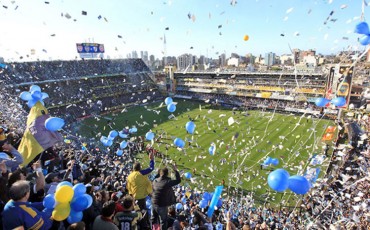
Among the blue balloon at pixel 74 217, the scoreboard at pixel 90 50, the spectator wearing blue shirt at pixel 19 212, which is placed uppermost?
the scoreboard at pixel 90 50

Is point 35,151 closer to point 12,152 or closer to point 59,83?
point 12,152

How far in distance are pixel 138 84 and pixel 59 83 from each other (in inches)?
614

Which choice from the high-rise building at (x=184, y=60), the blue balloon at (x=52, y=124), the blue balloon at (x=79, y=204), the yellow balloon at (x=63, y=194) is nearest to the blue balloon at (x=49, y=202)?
the yellow balloon at (x=63, y=194)

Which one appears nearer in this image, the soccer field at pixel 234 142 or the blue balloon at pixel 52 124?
the blue balloon at pixel 52 124

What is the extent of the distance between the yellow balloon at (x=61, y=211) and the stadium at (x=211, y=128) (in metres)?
3.30

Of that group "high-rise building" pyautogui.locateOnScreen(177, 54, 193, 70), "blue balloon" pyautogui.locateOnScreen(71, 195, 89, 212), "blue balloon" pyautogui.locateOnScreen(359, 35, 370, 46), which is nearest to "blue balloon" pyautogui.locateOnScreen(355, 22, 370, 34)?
"blue balloon" pyautogui.locateOnScreen(359, 35, 370, 46)

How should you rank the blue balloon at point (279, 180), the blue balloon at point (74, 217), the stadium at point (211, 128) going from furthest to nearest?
the stadium at point (211, 128) < the blue balloon at point (279, 180) < the blue balloon at point (74, 217)

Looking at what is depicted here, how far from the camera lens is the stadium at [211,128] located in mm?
12438

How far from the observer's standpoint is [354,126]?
68.7ft

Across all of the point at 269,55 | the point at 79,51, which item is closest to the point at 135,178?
the point at 79,51

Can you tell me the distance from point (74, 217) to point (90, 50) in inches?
1942

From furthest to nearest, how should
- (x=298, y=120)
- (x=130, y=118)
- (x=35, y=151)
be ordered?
(x=130, y=118) → (x=298, y=120) → (x=35, y=151)

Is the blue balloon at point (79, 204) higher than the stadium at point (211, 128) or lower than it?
higher

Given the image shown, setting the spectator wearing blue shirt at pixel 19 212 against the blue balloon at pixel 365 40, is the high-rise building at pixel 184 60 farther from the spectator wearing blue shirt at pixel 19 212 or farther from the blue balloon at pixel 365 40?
the spectator wearing blue shirt at pixel 19 212
